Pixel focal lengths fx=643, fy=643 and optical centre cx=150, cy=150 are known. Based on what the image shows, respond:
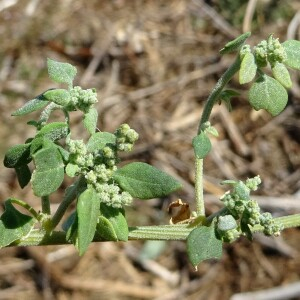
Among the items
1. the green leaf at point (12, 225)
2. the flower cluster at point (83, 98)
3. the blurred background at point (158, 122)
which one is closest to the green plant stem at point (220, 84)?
the flower cluster at point (83, 98)

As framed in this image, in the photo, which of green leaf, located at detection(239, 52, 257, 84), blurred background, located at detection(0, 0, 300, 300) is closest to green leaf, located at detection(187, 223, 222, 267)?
green leaf, located at detection(239, 52, 257, 84)

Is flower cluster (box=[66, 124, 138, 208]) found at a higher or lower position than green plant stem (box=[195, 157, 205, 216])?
higher

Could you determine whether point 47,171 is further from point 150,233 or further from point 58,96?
point 150,233

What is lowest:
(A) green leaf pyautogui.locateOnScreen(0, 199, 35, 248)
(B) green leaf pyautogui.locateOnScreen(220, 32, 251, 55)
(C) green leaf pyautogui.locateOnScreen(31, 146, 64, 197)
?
(A) green leaf pyautogui.locateOnScreen(0, 199, 35, 248)

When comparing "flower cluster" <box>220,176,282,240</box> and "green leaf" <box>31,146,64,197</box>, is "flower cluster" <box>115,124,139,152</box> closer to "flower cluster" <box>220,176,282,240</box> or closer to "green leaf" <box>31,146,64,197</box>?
"green leaf" <box>31,146,64,197</box>

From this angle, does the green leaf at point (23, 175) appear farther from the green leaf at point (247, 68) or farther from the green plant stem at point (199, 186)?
the green leaf at point (247, 68)

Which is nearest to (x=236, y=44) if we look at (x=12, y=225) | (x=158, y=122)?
(x=12, y=225)
